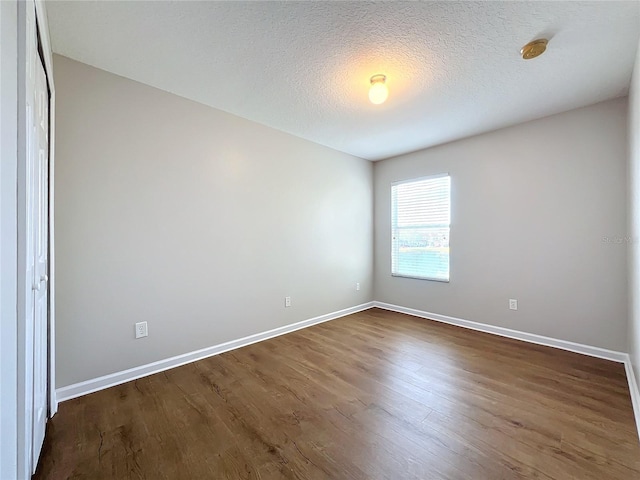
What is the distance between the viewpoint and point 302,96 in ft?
8.29

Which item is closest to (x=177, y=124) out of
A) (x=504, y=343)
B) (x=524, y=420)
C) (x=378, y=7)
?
(x=378, y=7)

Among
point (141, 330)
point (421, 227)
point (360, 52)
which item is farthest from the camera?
point (421, 227)

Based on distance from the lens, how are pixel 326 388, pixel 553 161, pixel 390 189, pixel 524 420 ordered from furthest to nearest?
pixel 390 189, pixel 553 161, pixel 326 388, pixel 524 420

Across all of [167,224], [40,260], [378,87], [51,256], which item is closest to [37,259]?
[40,260]

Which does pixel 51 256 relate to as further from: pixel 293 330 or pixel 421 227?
pixel 421 227

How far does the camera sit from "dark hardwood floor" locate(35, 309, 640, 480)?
4.60 feet

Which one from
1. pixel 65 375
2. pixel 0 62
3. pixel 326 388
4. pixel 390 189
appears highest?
pixel 390 189

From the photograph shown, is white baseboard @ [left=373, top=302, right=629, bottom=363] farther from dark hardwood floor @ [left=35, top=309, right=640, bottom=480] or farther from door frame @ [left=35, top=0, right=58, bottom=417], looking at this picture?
door frame @ [left=35, top=0, right=58, bottom=417]

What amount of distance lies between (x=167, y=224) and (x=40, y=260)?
1.01m

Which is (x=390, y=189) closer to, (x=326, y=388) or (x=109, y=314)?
(x=326, y=388)

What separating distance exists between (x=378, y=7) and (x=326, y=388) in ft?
8.48

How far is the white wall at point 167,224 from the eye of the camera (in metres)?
2.03

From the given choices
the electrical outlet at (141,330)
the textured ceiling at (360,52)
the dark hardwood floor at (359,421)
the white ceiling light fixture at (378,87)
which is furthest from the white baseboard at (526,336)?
the electrical outlet at (141,330)

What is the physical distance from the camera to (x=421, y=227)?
402 centimetres
